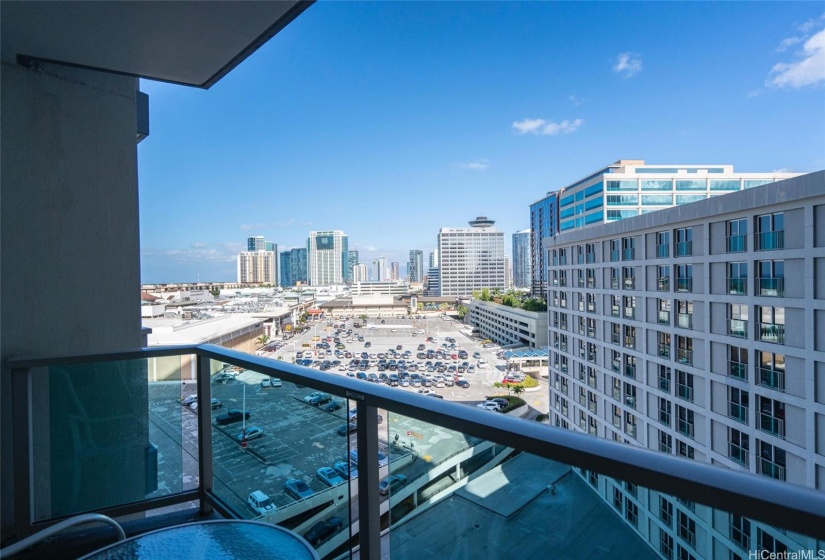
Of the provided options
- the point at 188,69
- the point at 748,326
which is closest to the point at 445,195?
the point at 748,326

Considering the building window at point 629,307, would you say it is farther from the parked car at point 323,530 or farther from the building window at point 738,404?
the parked car at point 323,530

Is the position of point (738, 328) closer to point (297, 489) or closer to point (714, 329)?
point (714, 329)

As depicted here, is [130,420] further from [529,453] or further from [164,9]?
[529,453]

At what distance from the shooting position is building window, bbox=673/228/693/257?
15.7m

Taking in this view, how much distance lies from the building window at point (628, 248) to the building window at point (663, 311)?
231 centimetres

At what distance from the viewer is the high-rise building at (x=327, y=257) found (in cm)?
5325

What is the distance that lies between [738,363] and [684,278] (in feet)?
11.6

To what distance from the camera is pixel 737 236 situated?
1409 cm

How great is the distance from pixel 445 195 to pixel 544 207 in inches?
705

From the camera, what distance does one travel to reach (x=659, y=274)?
1728cm

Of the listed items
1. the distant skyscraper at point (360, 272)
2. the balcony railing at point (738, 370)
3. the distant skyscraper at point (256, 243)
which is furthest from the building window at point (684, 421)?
the distant skyscraper at point (256, 243)

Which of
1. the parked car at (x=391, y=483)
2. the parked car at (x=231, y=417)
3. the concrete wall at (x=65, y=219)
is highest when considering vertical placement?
the concrete wall at (x=65, y=219)

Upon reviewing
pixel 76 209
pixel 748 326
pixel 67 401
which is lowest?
pixel 748 326

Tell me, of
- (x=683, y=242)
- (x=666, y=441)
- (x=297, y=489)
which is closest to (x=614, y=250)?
(x=683, y=242)
